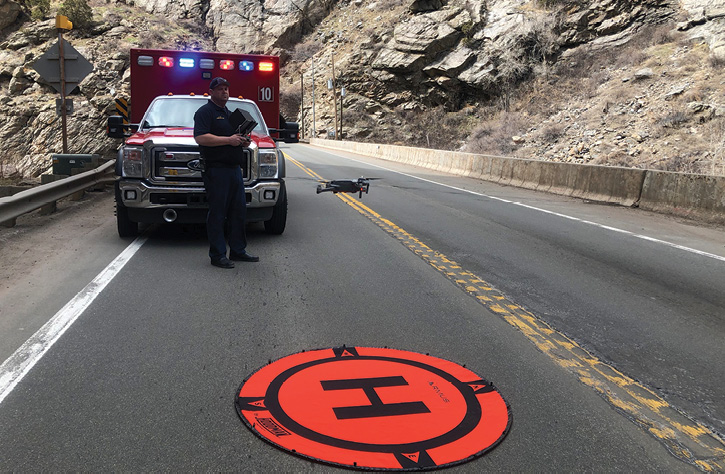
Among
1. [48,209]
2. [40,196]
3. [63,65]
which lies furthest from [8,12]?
[40,196]

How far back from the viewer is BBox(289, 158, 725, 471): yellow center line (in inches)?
121

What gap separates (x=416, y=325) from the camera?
16.1ft

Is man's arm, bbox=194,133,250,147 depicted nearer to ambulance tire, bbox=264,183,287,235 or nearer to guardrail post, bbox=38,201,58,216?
ambulance tire, bbox=264,183,287,235

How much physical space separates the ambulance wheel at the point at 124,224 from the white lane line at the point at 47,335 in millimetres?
1710

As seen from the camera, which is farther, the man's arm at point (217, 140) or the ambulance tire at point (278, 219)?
the ambulance tire at point (278, 219)

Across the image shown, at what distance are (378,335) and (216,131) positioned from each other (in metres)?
3.25

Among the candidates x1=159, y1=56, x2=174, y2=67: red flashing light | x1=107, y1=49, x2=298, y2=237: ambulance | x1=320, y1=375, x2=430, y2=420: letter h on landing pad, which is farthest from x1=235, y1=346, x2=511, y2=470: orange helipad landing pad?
x1=159, y1=56, x2=174, y2=67: red flashing light

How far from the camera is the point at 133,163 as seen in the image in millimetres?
7754

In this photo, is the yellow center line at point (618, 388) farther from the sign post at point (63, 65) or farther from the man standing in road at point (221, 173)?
the sign post at point (63, 65)

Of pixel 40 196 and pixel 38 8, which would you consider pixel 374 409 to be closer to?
pixel 40 196

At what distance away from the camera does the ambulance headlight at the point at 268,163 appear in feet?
26.6

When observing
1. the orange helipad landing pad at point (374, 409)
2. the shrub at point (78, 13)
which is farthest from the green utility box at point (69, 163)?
the shrub at point (78, 13)

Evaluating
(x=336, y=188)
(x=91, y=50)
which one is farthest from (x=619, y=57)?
(x=91, y=50)

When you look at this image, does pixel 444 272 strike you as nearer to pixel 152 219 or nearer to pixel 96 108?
pixel 152 219
